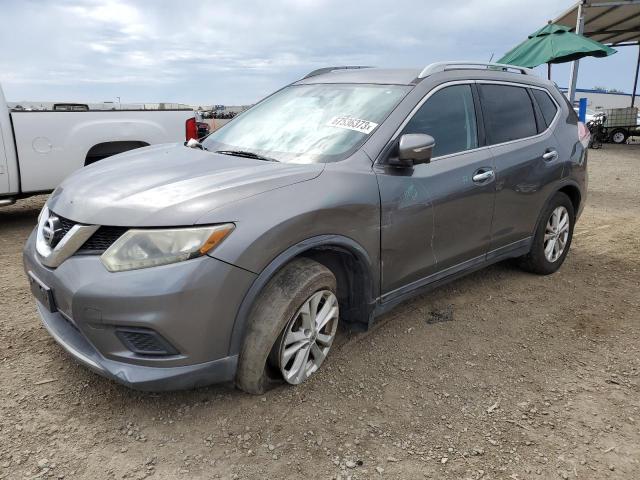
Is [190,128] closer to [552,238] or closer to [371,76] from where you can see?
[371,76]

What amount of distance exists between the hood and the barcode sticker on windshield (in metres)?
0.43

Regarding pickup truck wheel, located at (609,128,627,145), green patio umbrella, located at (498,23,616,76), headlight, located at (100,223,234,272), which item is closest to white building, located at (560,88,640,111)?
pickup truck wheel, located at (609,128,627,145)

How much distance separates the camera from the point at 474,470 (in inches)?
88.0

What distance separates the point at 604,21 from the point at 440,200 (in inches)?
698

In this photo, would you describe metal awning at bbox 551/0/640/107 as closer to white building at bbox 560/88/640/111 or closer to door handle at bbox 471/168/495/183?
door handle at bbox 471/168/495/183

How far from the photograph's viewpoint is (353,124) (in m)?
3.05

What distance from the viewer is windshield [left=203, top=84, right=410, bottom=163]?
2.96 m

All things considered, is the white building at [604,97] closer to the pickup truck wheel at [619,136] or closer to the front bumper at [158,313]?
the pickup truck wheel at [619,136]

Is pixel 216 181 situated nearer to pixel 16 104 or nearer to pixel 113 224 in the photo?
pixel 113 224

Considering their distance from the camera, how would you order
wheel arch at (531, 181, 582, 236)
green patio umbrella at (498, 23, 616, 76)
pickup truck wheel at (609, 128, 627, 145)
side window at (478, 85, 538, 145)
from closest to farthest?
side window at (478, 85, 538, 145) < wheel arch at (531, 181, 582, 236) < green patio umbrella at (498, 23, 616, 76) < pickup truck wheel at (609, 128, 627, 145)

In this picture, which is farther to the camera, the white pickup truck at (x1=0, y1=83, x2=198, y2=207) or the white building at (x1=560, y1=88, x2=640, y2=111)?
the white building at (x1=560, y1=88, x2=640, y2=111)

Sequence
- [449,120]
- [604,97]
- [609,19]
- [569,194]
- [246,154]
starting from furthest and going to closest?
[604,97] → [609,19] → [569,194] → [449,120] → [246,154]

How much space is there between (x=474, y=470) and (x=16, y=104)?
7200 millimetres

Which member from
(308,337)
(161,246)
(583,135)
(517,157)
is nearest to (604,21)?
(583,135)
